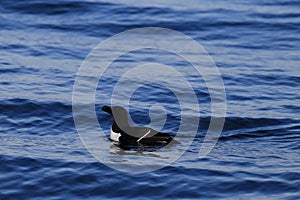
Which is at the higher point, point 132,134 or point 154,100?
Result: point 154,100

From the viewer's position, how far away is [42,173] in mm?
10438

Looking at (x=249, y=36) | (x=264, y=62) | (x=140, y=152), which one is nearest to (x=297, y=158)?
(x=140, y=152)

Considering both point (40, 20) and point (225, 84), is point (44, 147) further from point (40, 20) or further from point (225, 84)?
point (40, 20)

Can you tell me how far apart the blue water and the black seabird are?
217mm

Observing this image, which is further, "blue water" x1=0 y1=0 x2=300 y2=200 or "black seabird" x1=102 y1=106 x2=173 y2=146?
"black seabird" x1=102 y1=106 x2=173 y2=146

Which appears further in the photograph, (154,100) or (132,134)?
(154,100)

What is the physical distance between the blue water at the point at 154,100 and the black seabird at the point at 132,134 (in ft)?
0.71

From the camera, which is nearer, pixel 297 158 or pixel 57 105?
pixel 297 158

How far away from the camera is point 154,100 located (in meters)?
13.5

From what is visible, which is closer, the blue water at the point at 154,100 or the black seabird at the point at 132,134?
the blue water at the point at 154,100

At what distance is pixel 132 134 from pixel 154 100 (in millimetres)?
2100

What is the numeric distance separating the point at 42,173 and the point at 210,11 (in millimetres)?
9118

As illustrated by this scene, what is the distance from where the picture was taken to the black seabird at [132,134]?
11.1 meters

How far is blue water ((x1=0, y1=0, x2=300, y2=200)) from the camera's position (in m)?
10.1
